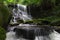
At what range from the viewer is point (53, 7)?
20.3 meters

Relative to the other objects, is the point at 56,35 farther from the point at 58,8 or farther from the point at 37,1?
the point at 37,1

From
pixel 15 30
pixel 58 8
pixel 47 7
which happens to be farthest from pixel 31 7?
pixel 15 30

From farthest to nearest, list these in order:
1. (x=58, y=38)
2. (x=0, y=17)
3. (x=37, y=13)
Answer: (x=37, y=13), (x=58, y=38), (x=0, y=17)

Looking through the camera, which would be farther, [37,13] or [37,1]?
[37,1]

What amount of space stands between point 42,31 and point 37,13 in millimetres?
10422

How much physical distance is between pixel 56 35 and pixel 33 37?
140 cm

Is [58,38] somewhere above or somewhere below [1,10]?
below

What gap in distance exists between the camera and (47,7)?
20.7m

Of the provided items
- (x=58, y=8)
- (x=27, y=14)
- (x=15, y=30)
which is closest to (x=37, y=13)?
(x=27, y=14)

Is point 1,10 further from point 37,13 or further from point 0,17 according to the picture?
point 37,13

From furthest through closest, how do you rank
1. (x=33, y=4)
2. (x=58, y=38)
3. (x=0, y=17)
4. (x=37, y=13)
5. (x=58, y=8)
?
(x=33, y=4), (x=37, y=13), (x=58, y=8), (x=58, y=38), (x=0, y=17)

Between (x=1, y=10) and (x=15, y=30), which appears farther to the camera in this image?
(x=15, y=30)

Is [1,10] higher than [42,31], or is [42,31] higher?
[1,10]

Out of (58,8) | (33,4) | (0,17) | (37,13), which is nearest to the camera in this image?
(0,17)
